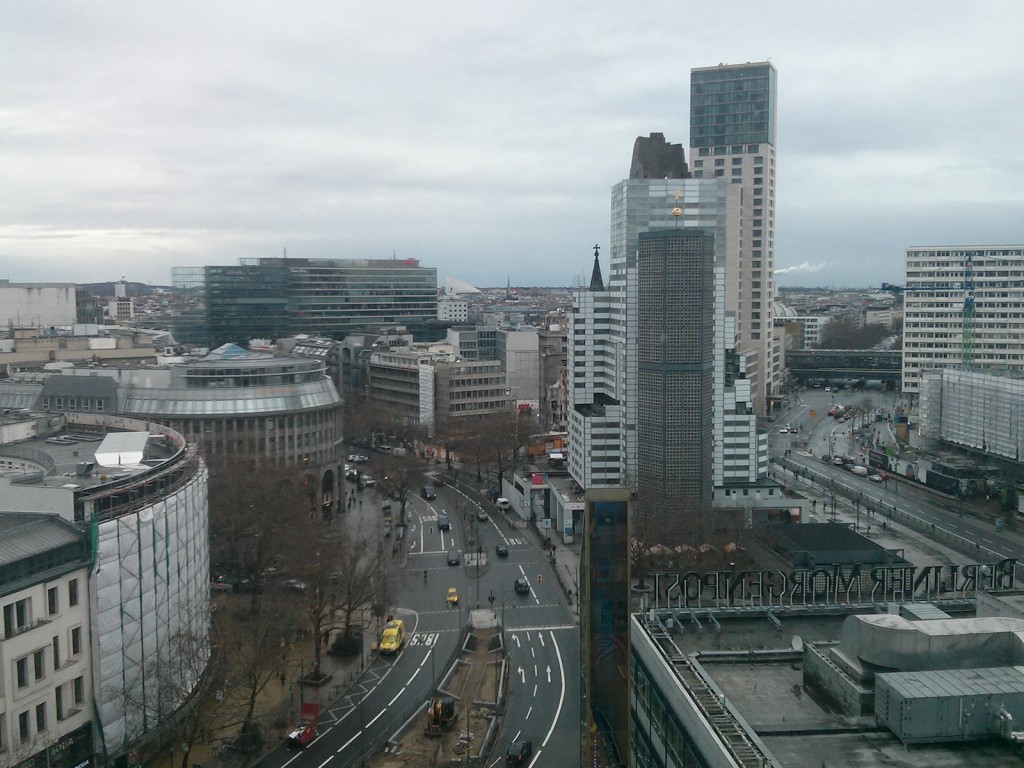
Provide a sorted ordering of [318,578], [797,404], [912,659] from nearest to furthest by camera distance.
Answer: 1. [912,659]
2. [318,578]
3. [797,404]

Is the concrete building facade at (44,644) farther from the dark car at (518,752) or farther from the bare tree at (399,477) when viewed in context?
the bare tree at (399,477)

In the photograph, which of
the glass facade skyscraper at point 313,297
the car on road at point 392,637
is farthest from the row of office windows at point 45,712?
the glass facade skyscraper at point 313,297

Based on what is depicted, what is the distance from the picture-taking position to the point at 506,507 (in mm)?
66312

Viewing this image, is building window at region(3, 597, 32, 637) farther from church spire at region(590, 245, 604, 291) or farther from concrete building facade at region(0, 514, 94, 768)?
church spire at region(590, 245, 604, 291)

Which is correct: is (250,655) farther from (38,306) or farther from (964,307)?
(38,306)

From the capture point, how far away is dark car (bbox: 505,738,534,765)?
3005 centimetres

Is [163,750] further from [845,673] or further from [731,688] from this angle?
[845,673]

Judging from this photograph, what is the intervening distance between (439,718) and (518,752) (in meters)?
3.28

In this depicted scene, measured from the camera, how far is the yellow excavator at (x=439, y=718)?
31834 millimetres

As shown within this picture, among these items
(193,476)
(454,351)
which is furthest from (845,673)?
(454,351)

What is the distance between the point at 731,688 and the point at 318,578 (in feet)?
74.1

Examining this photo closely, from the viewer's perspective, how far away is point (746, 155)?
4021 inches

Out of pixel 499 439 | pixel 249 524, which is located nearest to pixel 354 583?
pixel 249 524

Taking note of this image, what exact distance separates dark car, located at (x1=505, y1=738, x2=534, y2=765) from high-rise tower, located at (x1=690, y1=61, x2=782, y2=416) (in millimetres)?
73583
